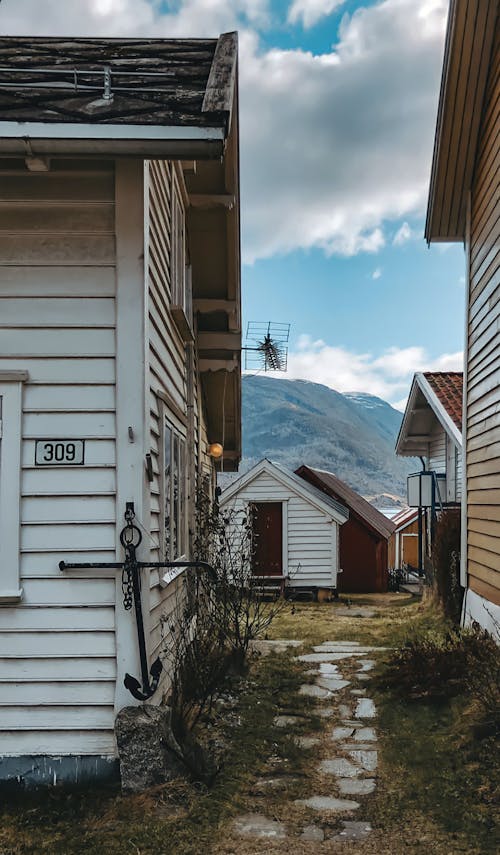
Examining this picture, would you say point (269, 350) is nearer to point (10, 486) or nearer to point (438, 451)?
point (438, 451)

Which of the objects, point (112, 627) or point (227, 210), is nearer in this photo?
point (112, 627)

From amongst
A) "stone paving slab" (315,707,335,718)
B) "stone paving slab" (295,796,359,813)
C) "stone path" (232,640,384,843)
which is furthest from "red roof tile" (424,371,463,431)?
"stone paving slab" (295,796,359,813)

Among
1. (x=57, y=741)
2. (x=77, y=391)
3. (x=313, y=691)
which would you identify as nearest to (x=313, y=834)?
(x=57, y=741)

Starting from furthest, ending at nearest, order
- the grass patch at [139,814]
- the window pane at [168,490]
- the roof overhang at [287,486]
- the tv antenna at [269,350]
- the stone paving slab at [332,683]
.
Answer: the roof overhang at [287,486], the tv antenna at [269,350], the stone paving slab at [332,683], the window pane at [168,490], the grass patch at [139,814]

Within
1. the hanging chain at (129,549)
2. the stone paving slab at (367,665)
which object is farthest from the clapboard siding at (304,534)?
the hanging chain at (129,549)

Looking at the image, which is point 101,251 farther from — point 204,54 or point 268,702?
point 268,702

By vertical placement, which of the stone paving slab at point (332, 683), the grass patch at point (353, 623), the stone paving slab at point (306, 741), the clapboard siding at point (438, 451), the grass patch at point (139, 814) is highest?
the clapboard siding at point (438, 451)

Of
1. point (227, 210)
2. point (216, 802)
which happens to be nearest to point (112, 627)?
point (216, 802)

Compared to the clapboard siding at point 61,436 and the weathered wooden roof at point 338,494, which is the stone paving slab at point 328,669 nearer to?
the clapboard siding at point 61,436

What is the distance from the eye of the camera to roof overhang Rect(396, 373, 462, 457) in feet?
52.3

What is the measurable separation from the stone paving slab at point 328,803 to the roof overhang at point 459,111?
7.73 m

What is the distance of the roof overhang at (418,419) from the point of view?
627 inches

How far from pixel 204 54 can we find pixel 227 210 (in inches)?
101

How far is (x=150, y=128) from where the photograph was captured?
184 inches
